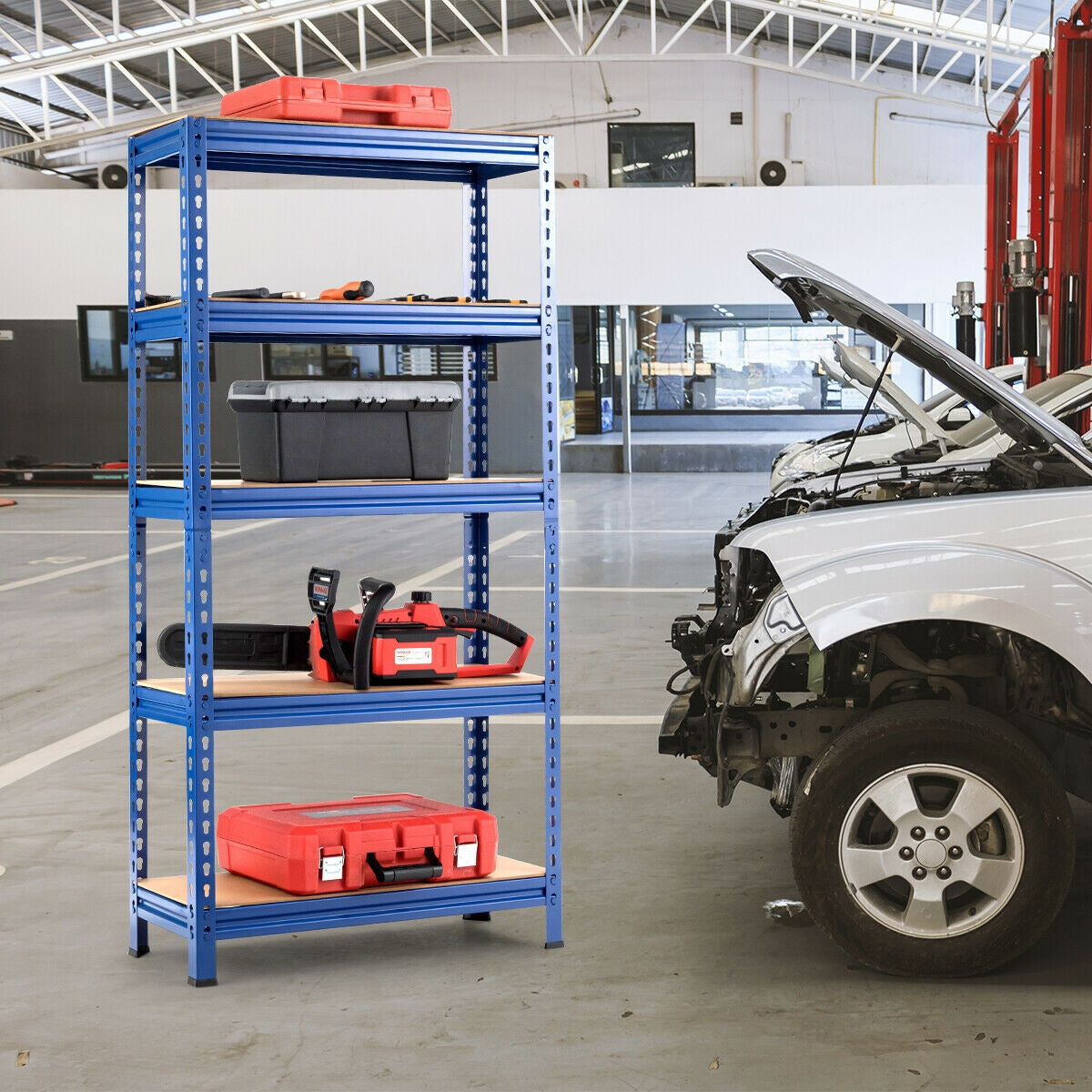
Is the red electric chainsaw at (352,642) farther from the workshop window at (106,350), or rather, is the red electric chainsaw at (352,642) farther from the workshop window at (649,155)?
the workshop window at (649,155)

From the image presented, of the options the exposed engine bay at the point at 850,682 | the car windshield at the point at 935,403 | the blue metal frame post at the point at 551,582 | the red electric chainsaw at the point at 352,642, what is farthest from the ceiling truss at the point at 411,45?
the red electric chainsaw at the point at 352,642

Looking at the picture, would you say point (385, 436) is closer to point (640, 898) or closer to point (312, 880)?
point (312, 880)

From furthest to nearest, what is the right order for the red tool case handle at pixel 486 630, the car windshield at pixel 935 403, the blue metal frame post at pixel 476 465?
1. the car windshield at pixel 935 403
2. the blue metal frame post at pixel 476 465
3. the red tool case handle at pixel 486 630

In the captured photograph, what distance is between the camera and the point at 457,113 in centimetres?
2617

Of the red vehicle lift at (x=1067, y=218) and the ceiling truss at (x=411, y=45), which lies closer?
the red vehicle lift at (x=1067, y=218)

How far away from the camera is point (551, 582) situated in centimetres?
371

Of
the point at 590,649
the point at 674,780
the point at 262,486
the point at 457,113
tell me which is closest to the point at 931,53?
the point at 457,113

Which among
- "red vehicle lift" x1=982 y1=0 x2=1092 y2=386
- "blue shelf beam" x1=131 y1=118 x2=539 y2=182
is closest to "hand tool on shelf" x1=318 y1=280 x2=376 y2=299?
"blue shelf beam" x1=131 y1=118 x2=539 y2=182

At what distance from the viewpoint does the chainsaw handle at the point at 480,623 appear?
3883mm

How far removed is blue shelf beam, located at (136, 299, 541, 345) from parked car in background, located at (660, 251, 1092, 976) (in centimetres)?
86

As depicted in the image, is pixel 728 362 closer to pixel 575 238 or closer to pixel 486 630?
pixel 575 238

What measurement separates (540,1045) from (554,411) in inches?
61.9

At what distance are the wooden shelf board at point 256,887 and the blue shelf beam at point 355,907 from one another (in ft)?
0.05

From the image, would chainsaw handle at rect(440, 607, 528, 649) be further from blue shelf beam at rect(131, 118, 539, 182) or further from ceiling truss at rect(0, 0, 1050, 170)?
ceiling truss at rect(0, 0, 1050, 170)
